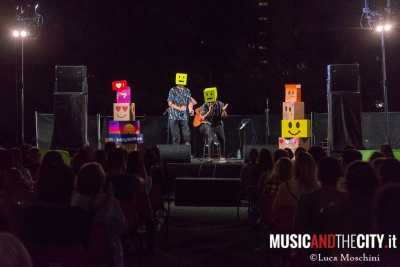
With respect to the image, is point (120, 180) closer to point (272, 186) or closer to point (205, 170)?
point (272, 186)

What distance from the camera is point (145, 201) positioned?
580 centimetres

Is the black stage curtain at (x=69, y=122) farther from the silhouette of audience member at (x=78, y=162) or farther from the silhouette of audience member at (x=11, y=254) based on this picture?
the silhouette of audience member at (x=11, y=254)

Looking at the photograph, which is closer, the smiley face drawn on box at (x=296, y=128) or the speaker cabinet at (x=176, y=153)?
the smiley face drawn on box at (x=296, y=128)

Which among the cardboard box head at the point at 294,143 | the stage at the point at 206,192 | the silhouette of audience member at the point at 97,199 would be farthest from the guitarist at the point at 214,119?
the silhouette of audience member at the point at 97,199

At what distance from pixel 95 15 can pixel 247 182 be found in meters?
19.3

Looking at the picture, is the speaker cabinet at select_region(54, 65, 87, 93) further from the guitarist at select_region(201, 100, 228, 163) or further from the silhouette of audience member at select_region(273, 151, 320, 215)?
the silhouette of audience member at select_region(273, 151, 320, 215)

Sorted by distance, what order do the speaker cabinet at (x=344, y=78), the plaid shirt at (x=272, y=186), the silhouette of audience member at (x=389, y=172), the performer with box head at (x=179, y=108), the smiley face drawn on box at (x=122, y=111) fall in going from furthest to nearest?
the performer with box head at (x=179, y=108) → the smiley face drawn on box at (x=122, y=111) → the speaker cabinet at (x=344, y=78) → the plaid shirt at (x=272, y=186) → the silhouette of audience member at (x=389, y=172)

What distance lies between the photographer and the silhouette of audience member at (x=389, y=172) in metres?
3.77

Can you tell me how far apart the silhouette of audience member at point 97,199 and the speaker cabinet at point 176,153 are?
8415 millimetres

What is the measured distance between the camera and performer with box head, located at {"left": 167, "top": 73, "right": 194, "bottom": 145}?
13.2 metres

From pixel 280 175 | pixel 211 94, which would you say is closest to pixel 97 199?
pixel 280 175

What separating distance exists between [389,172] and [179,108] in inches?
380

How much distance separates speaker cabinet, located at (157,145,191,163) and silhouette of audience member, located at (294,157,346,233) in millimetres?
8821

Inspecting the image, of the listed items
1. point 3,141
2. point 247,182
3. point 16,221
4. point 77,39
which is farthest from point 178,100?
point 77,39
